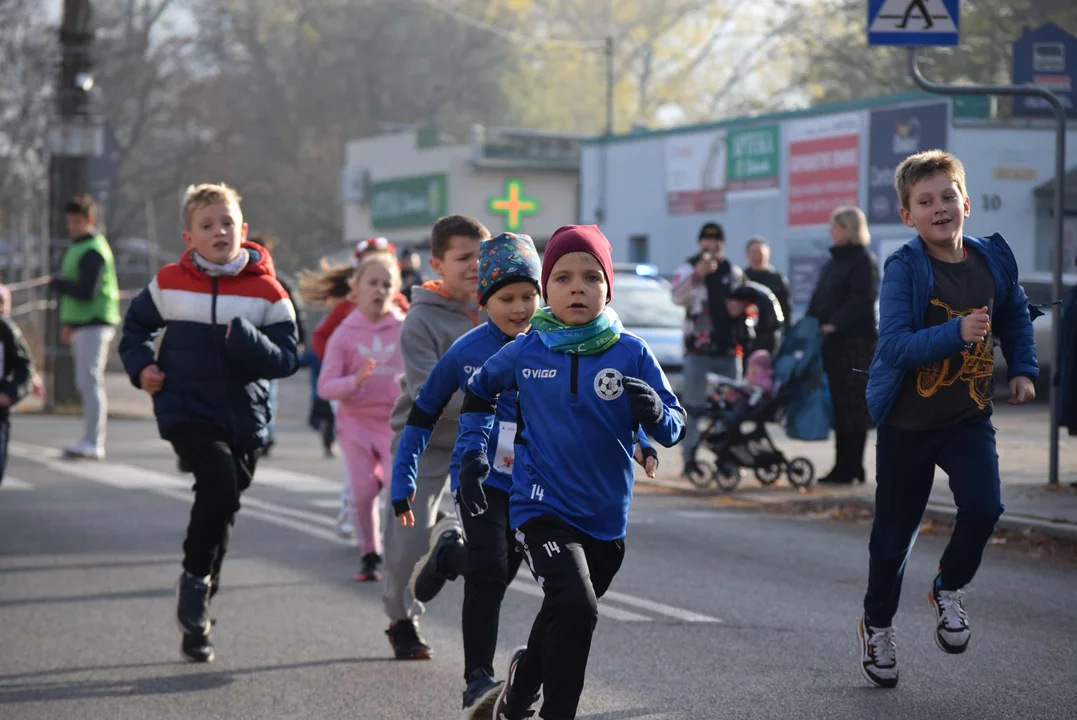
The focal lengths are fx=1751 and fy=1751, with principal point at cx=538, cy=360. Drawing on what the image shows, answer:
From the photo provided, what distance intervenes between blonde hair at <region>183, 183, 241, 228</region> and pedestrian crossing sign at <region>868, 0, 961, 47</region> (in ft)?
19.4

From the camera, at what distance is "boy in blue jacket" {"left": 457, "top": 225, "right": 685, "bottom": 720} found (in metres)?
5.18

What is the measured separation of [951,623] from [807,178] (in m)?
30.8

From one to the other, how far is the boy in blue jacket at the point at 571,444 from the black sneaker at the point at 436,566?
3.90 ft

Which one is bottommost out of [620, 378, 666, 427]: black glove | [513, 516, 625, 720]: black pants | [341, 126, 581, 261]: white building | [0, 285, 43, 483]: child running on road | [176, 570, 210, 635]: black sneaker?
[176, 570, 210, 635]: black sneaker

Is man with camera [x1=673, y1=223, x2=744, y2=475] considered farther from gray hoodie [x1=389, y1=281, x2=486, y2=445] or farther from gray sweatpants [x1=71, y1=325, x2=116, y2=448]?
gray hoodie [x1=389, y1=281, x2=486, y2=445]

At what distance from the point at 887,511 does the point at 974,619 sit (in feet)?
6.58

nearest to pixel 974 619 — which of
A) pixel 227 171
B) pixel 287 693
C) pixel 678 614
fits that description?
pixel 678 614

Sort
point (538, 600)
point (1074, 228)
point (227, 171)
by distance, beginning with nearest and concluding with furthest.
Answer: point (538, 600)
point (1074, 228)
point (227, 171)

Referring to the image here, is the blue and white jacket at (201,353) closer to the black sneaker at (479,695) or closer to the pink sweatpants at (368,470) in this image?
the black sneaker at (479,695)

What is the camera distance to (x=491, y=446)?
19.0 feet

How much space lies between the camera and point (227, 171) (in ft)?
222

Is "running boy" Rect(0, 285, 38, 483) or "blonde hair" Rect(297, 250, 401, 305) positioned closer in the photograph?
"running boy" Rect(0, 285, 38, 483)

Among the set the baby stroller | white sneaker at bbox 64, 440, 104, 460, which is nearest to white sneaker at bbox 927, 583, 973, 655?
the baby stroller

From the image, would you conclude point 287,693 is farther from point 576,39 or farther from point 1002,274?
point 576,39
